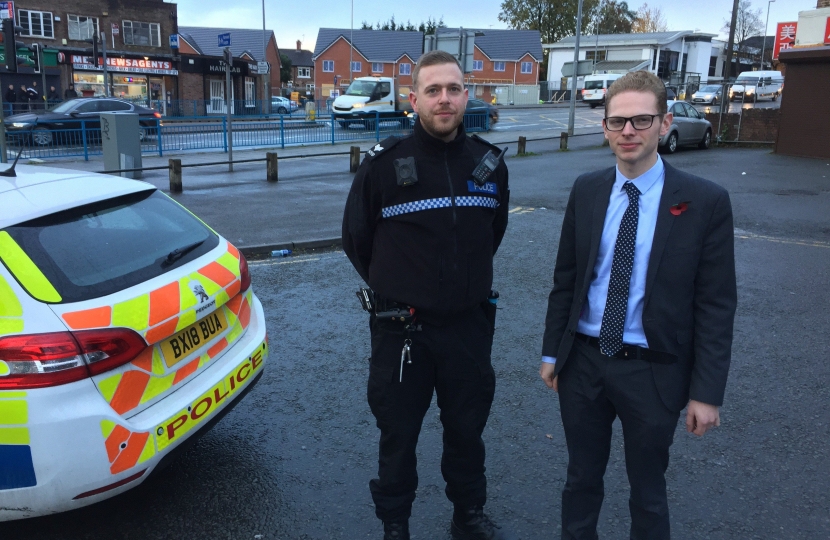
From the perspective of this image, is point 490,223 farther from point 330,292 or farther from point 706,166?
point 706,166

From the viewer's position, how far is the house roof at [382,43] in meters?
75.6

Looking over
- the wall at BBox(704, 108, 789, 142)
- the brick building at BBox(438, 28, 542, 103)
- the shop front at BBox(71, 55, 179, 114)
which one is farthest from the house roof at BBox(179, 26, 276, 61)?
the wall at BBox(704, 108, 789, 142)

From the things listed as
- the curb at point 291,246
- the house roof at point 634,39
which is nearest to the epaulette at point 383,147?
the curb at point 291,246

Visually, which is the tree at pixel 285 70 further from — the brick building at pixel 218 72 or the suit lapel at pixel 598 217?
the suit lapel at pixel 598 217

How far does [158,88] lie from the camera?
161 feet

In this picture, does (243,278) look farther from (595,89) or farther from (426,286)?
(595,89)

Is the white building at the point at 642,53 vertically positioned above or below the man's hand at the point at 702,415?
above

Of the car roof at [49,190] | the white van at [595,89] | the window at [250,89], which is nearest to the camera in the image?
the car roof at [49,190]

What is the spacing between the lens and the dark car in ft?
64.2

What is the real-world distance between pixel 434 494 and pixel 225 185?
11618 millimetres

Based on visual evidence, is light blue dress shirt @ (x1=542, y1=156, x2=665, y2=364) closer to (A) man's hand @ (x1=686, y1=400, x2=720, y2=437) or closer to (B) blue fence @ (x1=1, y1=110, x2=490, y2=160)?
(A) man's hand @ (x1=686, y1=400, x2=720, y2=437)

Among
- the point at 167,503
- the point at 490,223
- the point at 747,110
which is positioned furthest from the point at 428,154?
the point at 747,110

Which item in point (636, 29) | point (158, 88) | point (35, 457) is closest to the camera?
point (35, 457)

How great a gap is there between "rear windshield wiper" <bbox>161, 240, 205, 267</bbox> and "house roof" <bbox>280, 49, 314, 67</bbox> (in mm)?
98743
